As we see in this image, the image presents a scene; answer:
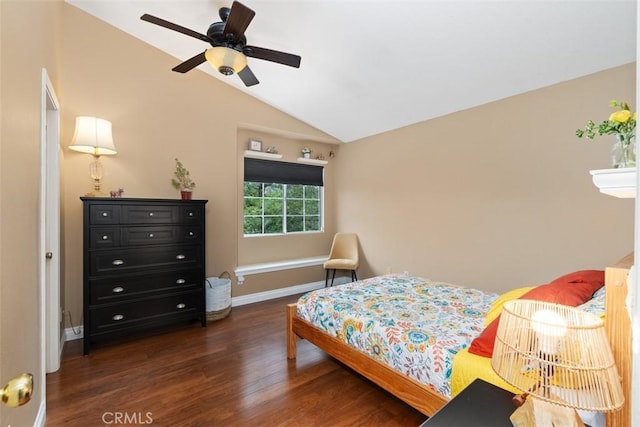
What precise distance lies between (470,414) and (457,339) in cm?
75

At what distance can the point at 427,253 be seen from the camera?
3.76m

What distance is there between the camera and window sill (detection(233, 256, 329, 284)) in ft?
12.9

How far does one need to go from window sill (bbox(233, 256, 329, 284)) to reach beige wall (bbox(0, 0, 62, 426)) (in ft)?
7.43

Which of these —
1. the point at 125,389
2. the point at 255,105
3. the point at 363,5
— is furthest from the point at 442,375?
the point at 255,105

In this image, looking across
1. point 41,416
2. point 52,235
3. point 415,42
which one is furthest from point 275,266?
point 415,42

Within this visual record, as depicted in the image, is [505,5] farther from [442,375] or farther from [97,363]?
[97,363]

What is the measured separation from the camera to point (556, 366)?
2.61 feet

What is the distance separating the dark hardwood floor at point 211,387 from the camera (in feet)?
5.95

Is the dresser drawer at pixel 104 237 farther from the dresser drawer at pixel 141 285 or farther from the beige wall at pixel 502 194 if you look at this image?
the beige wall at pixel 502 194

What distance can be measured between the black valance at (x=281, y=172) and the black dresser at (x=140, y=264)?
4.01ft

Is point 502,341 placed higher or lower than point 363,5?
lower

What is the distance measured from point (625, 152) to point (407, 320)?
1439 mm

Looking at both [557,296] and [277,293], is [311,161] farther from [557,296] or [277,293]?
[557,296]

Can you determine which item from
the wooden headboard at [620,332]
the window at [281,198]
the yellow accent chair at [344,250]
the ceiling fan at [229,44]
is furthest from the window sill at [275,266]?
the wooden headboard at [620,332]
